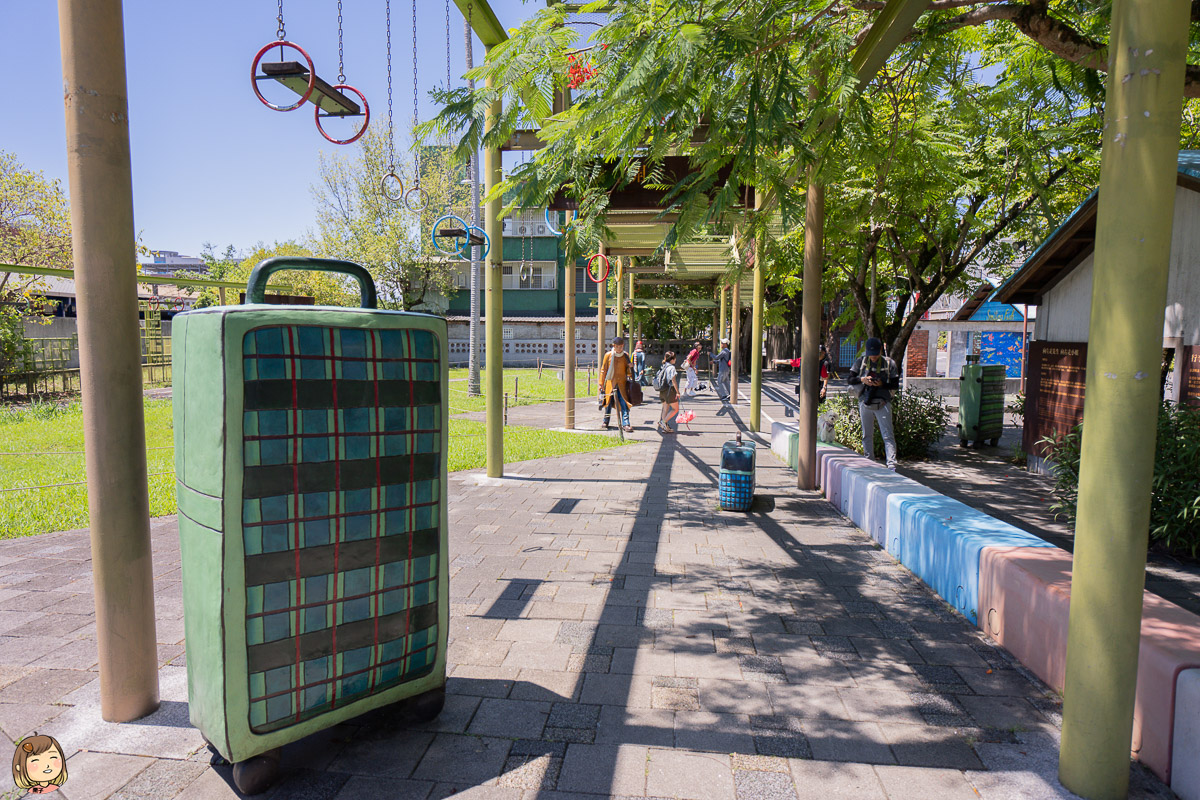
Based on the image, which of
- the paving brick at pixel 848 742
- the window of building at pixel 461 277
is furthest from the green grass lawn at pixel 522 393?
the window of building at pixel 461 277

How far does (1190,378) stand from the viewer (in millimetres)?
7188

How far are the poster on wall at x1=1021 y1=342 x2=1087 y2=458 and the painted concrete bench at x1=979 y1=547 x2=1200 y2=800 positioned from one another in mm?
6091

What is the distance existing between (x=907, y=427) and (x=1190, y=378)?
3827 mm

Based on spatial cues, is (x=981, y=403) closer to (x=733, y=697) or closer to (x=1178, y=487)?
(x=1178, y=487)

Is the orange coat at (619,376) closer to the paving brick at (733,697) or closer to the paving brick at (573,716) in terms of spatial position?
the paving brick at (733,697)

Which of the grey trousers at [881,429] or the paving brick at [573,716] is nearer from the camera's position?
the paving brick at [573,716]

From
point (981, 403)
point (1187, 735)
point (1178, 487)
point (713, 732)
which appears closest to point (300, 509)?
point (713, 732)

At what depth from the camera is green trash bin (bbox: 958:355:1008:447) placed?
38.0 ft

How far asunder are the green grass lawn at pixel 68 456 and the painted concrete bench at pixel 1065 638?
684 centimetres

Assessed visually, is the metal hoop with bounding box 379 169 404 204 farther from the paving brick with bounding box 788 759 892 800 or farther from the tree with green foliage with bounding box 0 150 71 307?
the tree with green foliage with bounding box 0 150 71 307

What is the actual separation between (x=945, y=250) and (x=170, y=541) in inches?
419

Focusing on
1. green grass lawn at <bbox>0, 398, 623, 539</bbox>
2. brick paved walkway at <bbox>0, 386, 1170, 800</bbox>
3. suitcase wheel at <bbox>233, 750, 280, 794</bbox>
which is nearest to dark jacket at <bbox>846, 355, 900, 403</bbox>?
brick paved walkway at <bbox>0, 386, 1170, 800</bbox>

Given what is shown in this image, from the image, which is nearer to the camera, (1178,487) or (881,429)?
(1178,487)

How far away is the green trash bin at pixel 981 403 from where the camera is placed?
38.0 ft
